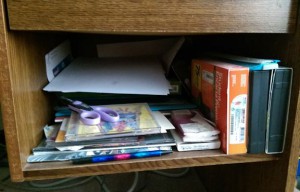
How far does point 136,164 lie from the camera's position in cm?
38

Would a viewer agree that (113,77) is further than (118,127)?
Yes

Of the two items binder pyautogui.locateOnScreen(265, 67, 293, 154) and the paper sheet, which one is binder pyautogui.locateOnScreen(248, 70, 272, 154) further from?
the paper sheet

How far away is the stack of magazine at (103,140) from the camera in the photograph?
38 centimetres

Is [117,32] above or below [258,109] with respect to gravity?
above

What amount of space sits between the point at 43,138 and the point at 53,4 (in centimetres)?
24

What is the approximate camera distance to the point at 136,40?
2.55 feet

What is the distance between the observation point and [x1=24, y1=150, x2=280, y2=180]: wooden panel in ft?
1.19

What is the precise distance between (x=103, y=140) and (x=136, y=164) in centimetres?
6

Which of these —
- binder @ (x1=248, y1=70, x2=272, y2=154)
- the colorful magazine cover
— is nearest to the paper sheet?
the colorful magazine cover

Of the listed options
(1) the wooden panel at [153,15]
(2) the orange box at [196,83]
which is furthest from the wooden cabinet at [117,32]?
(2) the orange box at [196,83]

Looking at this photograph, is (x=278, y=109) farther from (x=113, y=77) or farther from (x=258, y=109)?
(x=113, y=77)

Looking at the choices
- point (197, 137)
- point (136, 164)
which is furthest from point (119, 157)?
point (197, 137)

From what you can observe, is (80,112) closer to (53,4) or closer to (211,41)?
(53,4)

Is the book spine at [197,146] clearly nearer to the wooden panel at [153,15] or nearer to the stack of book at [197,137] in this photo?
the stack of book at [197,137]
